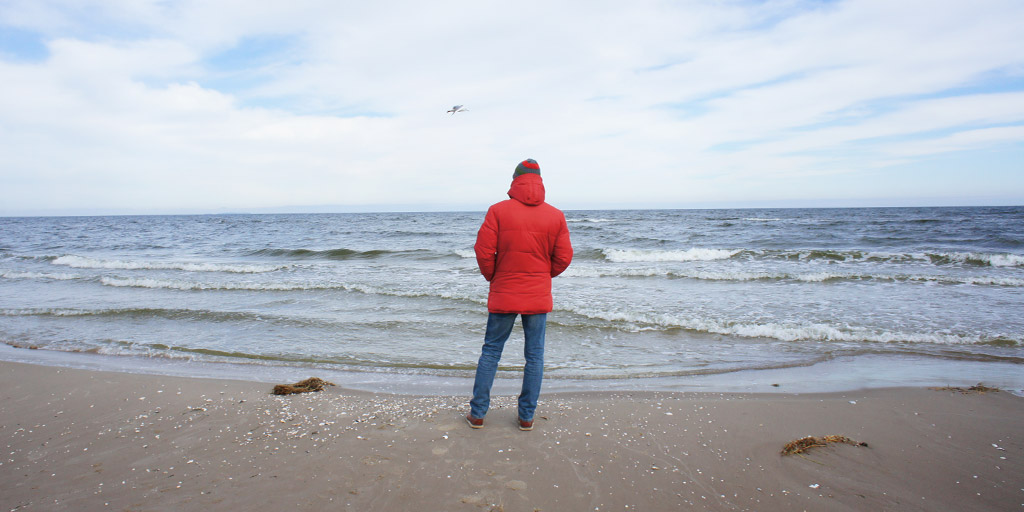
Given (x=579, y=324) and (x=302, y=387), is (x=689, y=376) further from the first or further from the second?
(x=302, y=387)

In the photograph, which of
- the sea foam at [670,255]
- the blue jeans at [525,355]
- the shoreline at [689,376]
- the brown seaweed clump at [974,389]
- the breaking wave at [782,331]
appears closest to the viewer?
the blue jeans at [525,355]

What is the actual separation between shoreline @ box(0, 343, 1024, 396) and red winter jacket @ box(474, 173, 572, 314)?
1.66 meters

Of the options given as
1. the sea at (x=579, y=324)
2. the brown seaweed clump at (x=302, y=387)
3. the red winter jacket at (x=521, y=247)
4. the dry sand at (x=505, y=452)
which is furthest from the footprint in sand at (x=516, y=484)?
the brown seaweed clump at (x=302, y=387)

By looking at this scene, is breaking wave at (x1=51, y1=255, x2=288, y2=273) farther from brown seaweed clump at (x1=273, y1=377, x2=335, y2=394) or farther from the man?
the man

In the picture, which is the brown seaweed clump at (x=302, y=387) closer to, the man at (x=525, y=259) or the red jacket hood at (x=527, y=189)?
the man at (x=525, y=259)

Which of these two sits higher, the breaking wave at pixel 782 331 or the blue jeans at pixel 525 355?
the blue jeans at pixel 525 355

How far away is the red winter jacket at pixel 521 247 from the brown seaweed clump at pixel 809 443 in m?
1.96

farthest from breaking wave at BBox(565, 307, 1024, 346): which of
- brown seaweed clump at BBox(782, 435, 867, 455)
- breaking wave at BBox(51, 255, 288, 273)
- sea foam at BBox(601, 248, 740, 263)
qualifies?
breaking wave at BBox(51, 255, 288, 273)

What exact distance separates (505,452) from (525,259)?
1.36 metres

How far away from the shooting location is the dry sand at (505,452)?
2898 mm

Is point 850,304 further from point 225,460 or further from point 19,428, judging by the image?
point 19,428

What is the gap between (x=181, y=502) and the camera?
9.32 ft

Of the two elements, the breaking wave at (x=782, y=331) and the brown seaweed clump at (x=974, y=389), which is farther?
the breaking wave at (x=782, y=331)

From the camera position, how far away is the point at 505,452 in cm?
344
